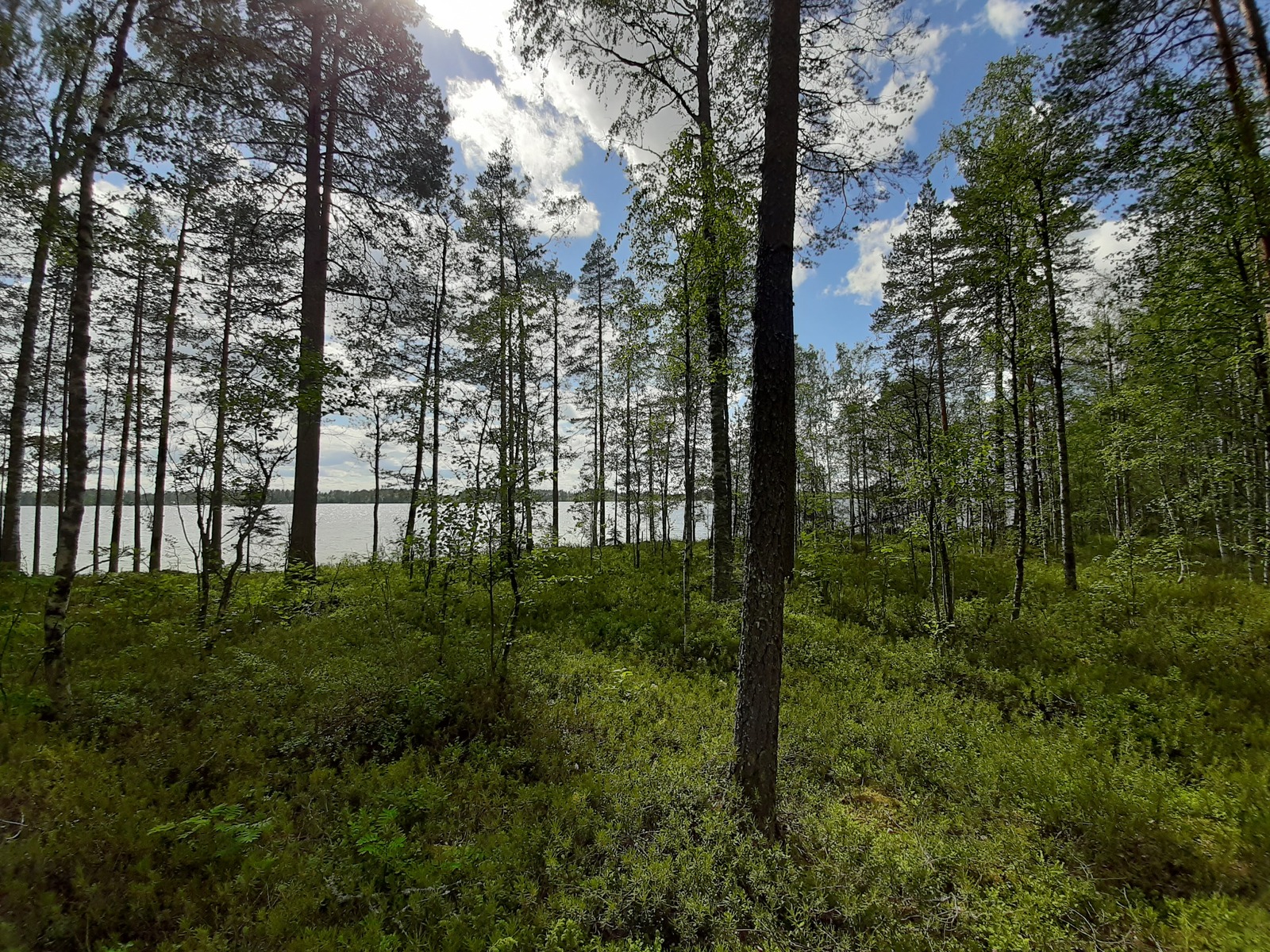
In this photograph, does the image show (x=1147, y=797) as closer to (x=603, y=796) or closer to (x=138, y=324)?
(x=603, y=796)

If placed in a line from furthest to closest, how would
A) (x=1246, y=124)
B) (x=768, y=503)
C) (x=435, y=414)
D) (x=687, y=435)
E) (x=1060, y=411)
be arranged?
(x=435, y=414) < (x=1060, y=411) < (x=687, y=435) < (x=1246, y=124) < (x=768, y=503)

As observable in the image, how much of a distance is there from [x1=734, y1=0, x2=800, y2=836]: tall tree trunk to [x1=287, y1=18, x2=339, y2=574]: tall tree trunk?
30.9ft

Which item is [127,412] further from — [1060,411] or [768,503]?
[1060,411]

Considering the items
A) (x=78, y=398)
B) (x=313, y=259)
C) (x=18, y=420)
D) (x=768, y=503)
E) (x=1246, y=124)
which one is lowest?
(x=768, y=503)

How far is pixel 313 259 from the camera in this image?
9.74m

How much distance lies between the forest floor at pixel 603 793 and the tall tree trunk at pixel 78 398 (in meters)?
0.55

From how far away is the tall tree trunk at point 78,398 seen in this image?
434cm

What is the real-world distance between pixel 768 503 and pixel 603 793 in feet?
9.98

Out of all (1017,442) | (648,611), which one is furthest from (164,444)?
(1017,442)

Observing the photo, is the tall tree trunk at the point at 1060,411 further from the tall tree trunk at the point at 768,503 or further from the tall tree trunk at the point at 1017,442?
the tall tree trunk at the point at 768,503

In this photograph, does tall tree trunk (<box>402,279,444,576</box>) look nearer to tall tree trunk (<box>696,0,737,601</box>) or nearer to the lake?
the lake

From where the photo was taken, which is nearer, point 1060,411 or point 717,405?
point 717,405

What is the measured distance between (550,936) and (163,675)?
579 centimetres

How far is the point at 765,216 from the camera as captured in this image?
396cm
